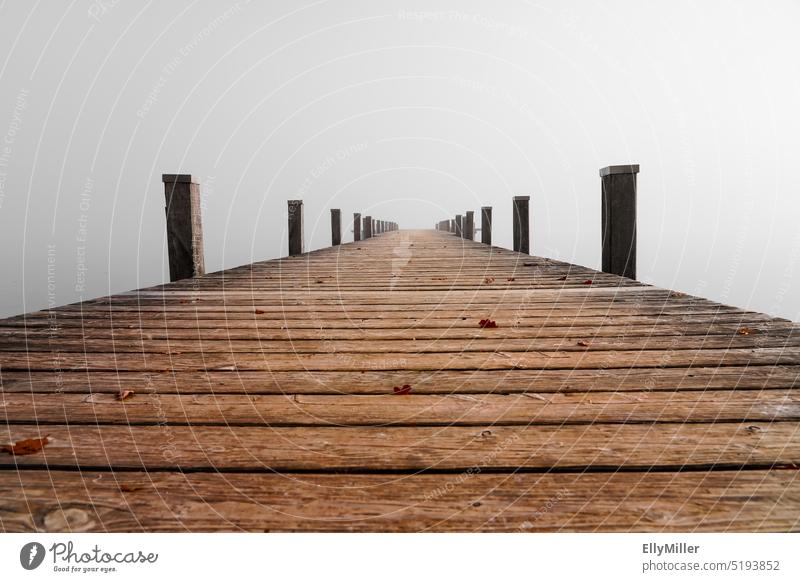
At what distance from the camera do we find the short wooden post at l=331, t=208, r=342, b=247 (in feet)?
45.0

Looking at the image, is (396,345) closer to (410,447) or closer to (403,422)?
(403,422)

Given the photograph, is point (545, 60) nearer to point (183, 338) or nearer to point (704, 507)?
point (183, 338)

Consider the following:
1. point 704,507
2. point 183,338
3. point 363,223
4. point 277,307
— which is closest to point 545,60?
point 363,223

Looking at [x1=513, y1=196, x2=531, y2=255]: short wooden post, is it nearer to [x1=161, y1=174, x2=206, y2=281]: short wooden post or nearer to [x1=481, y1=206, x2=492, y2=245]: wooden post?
[x1=481, y1=206, x2=492, y2=245]: wooden post

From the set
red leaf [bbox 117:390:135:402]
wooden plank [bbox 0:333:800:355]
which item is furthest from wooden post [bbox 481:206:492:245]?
red leaf [bbox 117:390:135:402]

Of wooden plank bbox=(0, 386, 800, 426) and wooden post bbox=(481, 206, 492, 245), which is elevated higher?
wooden post bbox=(481, 206, 492, 245)

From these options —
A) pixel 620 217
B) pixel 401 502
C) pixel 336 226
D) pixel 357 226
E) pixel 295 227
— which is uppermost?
pixel 357 226

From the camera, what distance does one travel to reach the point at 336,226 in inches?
543

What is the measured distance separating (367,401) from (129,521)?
785 mm

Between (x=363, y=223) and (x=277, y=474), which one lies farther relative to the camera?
(x=363, y=223)

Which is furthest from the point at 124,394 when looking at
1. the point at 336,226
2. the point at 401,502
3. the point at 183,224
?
the point at 336,226

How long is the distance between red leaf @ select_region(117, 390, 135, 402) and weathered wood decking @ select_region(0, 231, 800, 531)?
15 mm

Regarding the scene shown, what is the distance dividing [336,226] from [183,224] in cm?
923

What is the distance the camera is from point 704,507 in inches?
41.8
